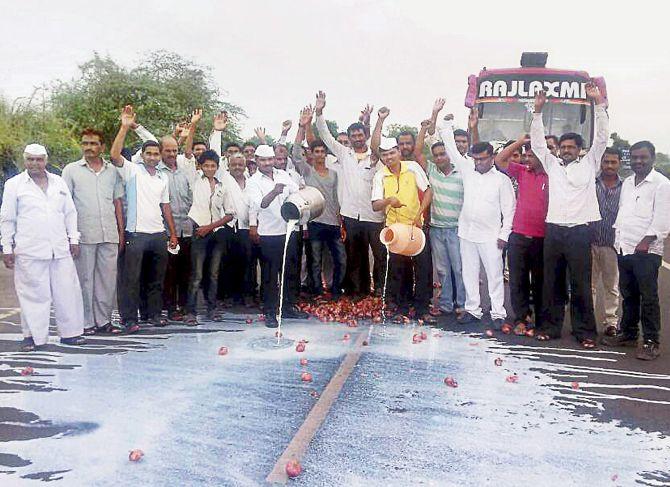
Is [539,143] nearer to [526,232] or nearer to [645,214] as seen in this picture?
[526,232]

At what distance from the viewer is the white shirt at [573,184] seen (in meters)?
6.26

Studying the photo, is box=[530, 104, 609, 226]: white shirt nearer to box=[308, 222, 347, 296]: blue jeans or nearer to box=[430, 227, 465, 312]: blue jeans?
box=[430, 227, 465, 312]: blue jeans

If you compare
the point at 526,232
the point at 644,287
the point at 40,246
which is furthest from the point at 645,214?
the point at 40,246

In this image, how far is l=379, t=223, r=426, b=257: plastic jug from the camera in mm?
6859

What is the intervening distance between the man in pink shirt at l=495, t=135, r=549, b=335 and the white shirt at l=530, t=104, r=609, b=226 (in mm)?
235

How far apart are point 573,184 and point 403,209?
1754 millimetres

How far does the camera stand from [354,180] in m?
7.77

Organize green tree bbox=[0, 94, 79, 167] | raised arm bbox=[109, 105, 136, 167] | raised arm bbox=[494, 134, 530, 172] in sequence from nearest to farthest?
1. raised arm bbox=[109, 105, 136, 167]
2. raised arm bbox=[494, 134, 530, 172]
3. green tree bbox=[0, 94, 79, 167]

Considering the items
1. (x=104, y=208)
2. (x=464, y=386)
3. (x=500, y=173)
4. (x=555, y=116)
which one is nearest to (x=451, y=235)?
(x=500, y=173)

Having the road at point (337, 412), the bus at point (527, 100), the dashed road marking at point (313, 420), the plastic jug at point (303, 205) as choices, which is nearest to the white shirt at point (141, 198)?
the road at point (337, 412)

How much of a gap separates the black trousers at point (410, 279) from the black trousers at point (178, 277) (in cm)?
230

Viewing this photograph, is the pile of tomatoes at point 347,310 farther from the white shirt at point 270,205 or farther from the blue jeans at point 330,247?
the white shirt at point 270,205

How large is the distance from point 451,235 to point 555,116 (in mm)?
6898

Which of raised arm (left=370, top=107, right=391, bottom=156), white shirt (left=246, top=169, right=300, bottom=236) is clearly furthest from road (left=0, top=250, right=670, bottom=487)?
raised arm (left=370, top=107, right=391, bottom=156)
